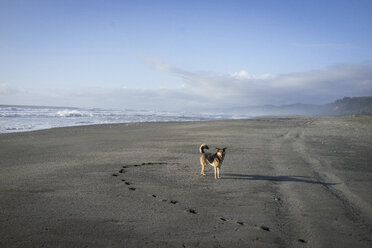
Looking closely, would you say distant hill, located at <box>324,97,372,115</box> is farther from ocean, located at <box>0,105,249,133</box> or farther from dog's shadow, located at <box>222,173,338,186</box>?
dog's shadow, located at <box>222,173,338,186</box>

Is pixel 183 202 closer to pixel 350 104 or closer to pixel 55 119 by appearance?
pixel 55 119

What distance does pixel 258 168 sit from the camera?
797 cm

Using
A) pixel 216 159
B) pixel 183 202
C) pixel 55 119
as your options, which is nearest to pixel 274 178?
Result: pixel 216 159

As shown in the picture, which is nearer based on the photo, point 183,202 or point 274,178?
point 183,202

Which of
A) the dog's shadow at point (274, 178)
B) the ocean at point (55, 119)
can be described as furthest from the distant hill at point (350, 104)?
the dog's shadow at point (274, 178)

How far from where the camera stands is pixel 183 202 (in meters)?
5.05

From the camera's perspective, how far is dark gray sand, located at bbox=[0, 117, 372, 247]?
143 inches

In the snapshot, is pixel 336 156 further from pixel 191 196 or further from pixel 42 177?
pixel 42 177

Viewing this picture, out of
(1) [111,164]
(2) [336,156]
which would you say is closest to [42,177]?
(1) [111,164]

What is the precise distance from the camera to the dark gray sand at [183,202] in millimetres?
3643

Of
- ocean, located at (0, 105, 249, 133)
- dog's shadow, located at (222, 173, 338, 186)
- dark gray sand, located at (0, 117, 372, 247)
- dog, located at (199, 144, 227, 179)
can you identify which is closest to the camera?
dark gray sand, located at (0, 117, 372, 247)

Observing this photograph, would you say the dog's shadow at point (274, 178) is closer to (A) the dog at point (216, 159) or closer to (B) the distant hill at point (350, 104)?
(A) the dog at point (216, 159)

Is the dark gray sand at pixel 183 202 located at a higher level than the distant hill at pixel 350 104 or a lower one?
lower

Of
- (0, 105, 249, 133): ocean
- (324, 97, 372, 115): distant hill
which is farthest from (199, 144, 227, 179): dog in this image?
(324, 97, 372, 115): distant hill
